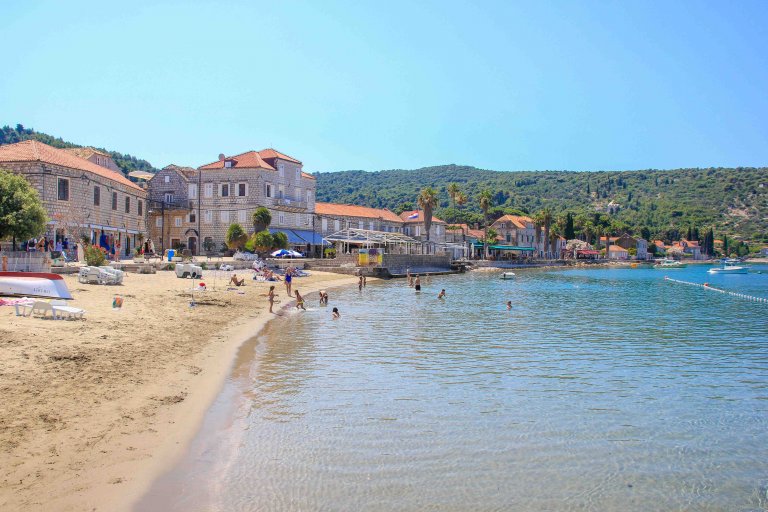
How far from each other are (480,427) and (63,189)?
34.9 meters

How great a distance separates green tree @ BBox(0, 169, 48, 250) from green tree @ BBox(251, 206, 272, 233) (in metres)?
29.4

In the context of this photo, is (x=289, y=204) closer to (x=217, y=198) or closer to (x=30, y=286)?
(x=217, y=198)

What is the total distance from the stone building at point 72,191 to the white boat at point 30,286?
70.3 feet

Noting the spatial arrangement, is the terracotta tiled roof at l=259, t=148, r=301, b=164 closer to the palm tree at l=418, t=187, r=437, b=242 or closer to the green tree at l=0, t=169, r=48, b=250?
the palm tree at l=418, t=187, r=437, b=242

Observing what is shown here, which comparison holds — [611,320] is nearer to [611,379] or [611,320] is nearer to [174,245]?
[611,379]

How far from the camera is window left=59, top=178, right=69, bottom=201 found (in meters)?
36.6

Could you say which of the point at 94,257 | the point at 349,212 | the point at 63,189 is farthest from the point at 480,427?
the point at 349,212

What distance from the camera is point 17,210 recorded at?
23797mm

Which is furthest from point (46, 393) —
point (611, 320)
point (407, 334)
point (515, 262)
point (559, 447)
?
point (515, 262)

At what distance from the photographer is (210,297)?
2555 centimetres

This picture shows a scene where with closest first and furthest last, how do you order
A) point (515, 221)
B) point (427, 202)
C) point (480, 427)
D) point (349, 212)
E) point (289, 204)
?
point (480, 427), point (289, 204), point (349, 212), point (427, 202), point (515, 221)

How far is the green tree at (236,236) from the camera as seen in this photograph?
5382cm

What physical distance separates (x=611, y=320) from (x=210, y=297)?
689 inches

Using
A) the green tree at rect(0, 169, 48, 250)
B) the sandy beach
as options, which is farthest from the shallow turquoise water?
the green tree at rect(0, 169, 48, 250)
